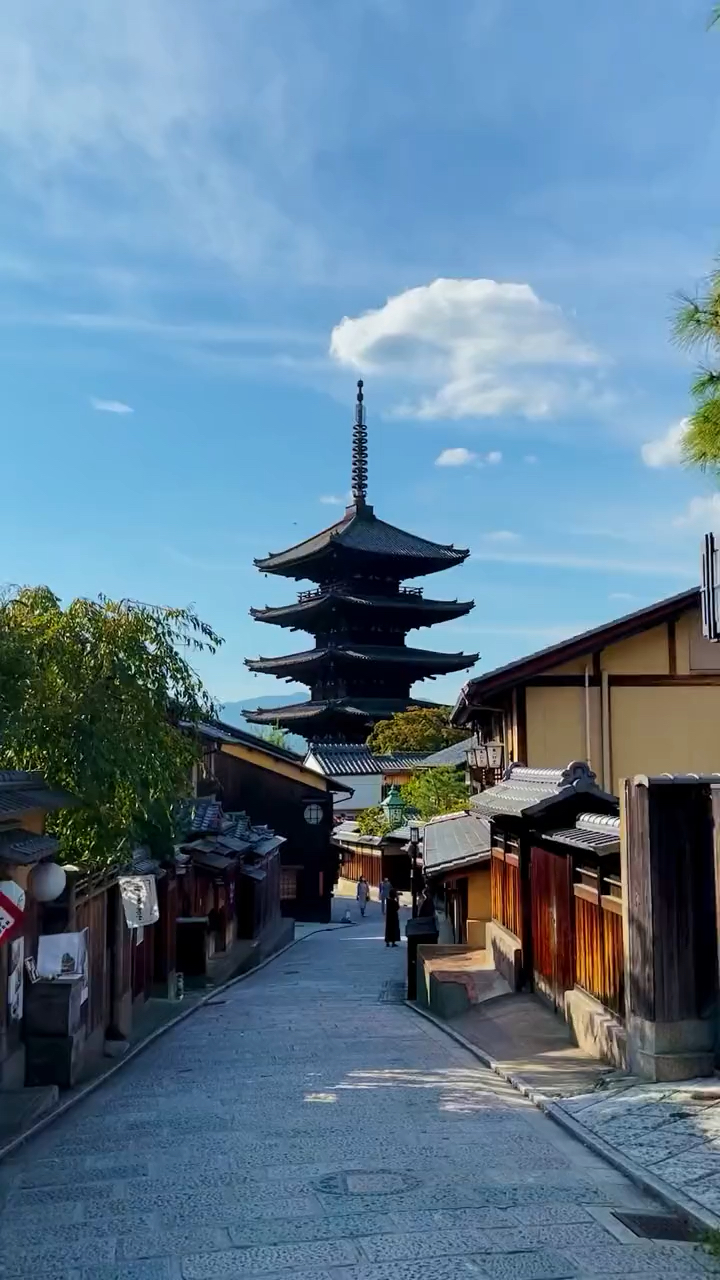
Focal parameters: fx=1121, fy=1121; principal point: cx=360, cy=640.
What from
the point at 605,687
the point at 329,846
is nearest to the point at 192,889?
the point at 605,687

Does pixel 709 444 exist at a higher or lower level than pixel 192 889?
higher

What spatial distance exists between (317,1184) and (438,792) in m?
33.8

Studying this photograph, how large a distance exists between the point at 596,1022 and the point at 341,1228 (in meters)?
5.53

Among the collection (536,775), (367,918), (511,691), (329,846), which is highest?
(511,691)

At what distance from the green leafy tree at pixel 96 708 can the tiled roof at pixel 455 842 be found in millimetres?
7476

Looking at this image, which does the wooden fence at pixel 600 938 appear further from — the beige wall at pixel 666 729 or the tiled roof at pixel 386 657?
the tiled roof at pixel 386 657

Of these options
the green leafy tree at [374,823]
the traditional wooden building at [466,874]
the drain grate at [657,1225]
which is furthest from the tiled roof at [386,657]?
the drain grate at [657,1225]

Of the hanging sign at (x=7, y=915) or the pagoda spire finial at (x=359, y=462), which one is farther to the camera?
the pagoda spire finial at (x=359, y=462)

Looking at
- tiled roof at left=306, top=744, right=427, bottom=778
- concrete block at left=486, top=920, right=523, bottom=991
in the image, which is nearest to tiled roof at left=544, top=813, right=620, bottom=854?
concrete block at left=486, top=920, right=523, bottom=991

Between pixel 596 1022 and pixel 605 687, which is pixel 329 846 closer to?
pixel 605 687

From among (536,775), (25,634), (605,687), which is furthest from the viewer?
(605,687)

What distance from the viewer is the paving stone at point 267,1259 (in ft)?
18.5

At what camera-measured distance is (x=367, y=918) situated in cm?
4512

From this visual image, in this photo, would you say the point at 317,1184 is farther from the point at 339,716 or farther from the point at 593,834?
the point at 339,716
